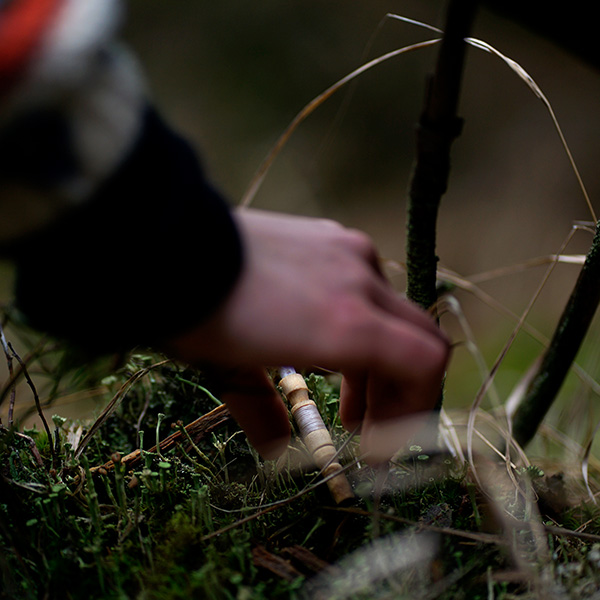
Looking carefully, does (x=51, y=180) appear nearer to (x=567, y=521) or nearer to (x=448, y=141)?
(x=448, y=141)

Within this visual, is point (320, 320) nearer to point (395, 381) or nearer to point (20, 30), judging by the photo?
point (395, 381)

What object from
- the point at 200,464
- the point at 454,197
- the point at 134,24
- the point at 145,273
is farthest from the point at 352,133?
the point at 145,273

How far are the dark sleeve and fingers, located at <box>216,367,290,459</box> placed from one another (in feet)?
0.63

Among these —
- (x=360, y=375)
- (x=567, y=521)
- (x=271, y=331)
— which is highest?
(x=271, y=331)

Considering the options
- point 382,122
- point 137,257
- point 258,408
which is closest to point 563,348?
point 258,408

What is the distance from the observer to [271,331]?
0.56 m

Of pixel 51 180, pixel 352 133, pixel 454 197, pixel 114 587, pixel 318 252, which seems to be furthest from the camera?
pixel 352 133

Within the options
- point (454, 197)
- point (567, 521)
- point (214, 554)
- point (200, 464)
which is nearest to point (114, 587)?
point (214, 554)

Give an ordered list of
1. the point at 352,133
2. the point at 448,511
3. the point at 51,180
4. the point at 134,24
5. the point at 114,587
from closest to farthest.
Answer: the point at 51,180
the point at 114,587
the point at 448,511
the point at 352,133
the point at 134,24

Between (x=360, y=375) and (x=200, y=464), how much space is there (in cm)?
35

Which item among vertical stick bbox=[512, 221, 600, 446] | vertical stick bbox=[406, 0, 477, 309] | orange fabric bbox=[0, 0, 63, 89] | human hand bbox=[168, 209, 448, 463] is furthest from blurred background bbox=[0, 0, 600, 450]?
orange fabric bbox=[0, 0, 63, 89]

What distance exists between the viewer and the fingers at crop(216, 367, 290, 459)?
2.43 ft

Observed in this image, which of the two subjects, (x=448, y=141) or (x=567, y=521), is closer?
(x=448, y=141)

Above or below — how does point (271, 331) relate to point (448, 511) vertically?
above
